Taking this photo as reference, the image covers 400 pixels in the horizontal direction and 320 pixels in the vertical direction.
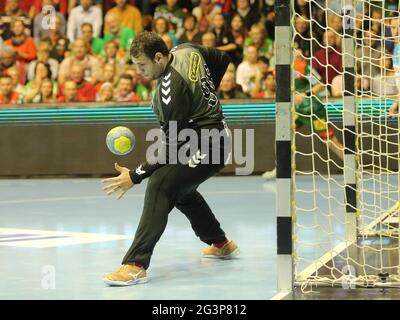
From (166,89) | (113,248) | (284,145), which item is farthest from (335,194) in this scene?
(284,145)

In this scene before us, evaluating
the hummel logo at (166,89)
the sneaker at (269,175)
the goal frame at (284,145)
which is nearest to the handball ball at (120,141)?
the hummel logo at (166,89)

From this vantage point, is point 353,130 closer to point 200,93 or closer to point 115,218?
point 200,93

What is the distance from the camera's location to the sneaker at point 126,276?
704 cm

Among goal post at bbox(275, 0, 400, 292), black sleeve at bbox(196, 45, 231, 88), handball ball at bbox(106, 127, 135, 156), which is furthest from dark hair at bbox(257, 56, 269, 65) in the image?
black sleeve at bbox(196, 45, 231, 88)

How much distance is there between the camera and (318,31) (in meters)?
17.1

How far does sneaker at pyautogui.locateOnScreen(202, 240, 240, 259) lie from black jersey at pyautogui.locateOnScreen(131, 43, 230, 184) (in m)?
1.25

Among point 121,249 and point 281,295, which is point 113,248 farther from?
point 281,295

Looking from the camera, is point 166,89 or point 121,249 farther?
point 121,249

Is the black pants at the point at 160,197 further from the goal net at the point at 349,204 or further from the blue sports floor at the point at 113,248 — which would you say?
the goal net at the point at 349,204

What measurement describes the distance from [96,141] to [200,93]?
10.7 meters

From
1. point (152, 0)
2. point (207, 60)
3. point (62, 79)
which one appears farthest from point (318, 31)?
point (207, 60)

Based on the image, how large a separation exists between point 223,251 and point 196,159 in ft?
3.93

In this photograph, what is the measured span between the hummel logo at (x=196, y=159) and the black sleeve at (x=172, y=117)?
23 cm

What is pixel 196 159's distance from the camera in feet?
25.2
